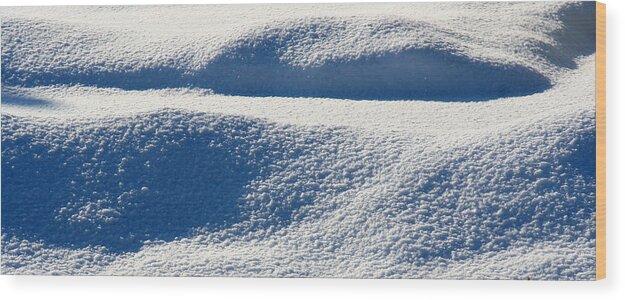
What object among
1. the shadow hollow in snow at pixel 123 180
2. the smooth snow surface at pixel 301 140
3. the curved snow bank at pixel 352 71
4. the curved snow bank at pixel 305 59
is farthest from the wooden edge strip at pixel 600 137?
the shadow hollow in snow at pixel 123 180

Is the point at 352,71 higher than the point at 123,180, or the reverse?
the point at 352,71

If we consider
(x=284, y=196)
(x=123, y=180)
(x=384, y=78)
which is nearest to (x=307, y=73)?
(x=384, y=78)

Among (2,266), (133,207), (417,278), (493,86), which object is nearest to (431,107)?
(493,86)

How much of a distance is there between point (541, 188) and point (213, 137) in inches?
43.5

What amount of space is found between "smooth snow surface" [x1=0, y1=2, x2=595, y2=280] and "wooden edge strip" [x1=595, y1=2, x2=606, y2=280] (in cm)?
3

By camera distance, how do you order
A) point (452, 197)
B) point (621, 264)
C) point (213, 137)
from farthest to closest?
point (213, 137), point (452, 197), point (621, 264)

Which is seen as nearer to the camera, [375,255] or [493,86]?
[375,255]

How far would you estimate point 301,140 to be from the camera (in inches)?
105

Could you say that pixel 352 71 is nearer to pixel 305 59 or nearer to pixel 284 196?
pixel 305 59

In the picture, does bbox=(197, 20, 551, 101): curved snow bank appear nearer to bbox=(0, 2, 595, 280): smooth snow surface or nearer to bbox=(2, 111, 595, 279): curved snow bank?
bbox=(0, 2, 595, 280): smooth snow surface

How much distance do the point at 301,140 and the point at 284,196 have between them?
0.23 meters

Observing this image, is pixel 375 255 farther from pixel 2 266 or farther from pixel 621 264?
pixel 2 266

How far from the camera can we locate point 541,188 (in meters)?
2.44

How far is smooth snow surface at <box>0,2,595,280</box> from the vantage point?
7.91 ft
